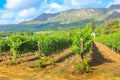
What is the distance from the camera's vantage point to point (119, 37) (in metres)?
84.2

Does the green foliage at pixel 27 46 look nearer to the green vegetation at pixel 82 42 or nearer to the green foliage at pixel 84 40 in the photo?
the green foliage at pixel 84 40

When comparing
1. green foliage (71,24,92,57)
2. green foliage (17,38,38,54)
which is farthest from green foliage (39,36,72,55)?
green foliage (71,24,92,57)

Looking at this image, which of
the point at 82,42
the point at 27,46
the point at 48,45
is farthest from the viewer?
the point at 48,45

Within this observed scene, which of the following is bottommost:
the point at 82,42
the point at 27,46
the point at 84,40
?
the point at 27,46

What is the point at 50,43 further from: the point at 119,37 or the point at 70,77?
the point at 70,77

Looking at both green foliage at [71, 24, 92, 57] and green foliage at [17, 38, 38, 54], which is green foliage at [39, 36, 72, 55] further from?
green foliage at [71, 24, 92, 57]

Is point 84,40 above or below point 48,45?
above

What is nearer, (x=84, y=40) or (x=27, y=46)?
(x=84, y=40)

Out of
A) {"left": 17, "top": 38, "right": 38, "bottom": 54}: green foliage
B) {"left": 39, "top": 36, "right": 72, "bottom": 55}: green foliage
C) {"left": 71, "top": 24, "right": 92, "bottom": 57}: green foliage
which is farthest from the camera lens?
{"left": 39, "top": 36, "right": 72, "bottom": 55}: green foliage

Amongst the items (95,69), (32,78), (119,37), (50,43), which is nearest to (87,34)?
(95,69)

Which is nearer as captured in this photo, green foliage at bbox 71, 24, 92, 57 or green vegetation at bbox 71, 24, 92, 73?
green vegetation at bbox 71, 24, 92, 73

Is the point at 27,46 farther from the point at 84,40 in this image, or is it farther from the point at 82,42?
the point at 82,42

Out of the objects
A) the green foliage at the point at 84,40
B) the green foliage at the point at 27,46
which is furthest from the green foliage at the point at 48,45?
the green foliage at the point at 84,40

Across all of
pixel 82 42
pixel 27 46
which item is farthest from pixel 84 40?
pixel 27 46
